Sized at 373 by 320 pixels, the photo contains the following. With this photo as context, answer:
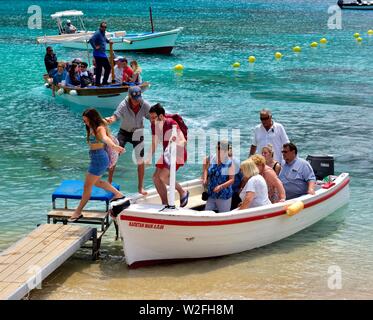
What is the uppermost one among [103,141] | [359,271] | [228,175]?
[103,141]

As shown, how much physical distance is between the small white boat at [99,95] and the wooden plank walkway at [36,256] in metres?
11.3

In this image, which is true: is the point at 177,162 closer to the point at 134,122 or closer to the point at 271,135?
the point at 134,122

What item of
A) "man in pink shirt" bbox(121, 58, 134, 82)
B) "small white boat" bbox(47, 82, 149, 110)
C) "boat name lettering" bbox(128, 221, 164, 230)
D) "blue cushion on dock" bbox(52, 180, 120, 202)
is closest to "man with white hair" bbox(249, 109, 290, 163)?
"blue cushion on dock" bbox(52, 180, 120, 202)

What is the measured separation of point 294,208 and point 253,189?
0.74 m

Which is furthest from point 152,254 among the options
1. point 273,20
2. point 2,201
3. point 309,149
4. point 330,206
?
point 273,20

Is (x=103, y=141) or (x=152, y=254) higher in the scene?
(x=103, y=141)

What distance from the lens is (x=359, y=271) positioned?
976 centimetres

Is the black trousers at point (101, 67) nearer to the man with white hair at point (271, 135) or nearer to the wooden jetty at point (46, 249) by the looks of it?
the man with white hair at point (271, 135)

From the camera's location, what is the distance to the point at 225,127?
771 inches

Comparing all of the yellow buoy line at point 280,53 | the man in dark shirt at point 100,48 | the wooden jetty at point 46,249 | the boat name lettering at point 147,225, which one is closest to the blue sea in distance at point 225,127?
the yellow buoy line at point 280,53

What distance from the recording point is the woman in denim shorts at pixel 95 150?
952 centimetres

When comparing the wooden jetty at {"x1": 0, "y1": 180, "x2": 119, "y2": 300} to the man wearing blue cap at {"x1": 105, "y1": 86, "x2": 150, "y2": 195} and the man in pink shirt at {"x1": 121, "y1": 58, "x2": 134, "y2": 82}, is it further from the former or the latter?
the man in pink shirt at {"x1": 121, "y1": 58, "x2": 134, "y2": 82}

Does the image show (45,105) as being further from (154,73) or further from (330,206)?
(330,206)
